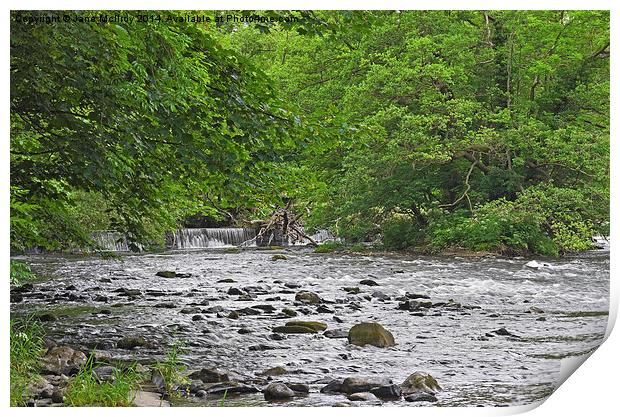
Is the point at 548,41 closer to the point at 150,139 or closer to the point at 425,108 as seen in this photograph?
the point at 425,108

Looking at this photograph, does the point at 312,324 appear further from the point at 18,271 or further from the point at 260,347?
the point at 18,271

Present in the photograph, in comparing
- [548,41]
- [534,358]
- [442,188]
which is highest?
[548,41]

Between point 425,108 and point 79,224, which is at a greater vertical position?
point 425,108

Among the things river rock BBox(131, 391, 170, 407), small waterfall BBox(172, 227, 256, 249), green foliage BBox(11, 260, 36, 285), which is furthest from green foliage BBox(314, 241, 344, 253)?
green foliage BBox(11, 260, 36, 285)

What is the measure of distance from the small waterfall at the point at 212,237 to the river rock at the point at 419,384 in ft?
8.34

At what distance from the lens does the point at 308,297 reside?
6273 mm

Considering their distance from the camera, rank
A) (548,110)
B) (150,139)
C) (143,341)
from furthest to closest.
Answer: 1. (548,110)
2. (143,341)
3. (150,139)

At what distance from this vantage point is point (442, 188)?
5.03 meters

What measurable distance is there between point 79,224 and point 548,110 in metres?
3.50

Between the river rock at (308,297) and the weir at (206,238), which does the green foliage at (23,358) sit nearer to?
the weir at (206,238)

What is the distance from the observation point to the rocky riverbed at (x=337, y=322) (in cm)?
412

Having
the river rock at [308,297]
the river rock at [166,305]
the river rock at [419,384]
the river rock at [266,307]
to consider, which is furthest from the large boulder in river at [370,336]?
the river rock at [166,305]

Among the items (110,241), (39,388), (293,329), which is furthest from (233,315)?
(39,388)
